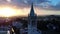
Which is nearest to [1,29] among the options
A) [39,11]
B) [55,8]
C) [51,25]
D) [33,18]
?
[33,18]

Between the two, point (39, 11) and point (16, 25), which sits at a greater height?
point (39, 11)

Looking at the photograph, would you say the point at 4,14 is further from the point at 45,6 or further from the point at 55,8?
the point at 55,8

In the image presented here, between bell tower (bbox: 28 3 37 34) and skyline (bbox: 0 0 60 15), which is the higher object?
skyline (bbox: 0 0 60 15)

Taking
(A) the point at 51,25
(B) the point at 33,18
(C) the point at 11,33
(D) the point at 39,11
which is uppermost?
(D) the point at 39,11

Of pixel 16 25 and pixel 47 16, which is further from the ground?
pixel 47 16

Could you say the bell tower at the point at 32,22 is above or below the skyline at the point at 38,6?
below

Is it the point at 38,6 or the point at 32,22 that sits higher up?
the point at 38,6

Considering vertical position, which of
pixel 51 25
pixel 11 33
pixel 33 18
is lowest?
pixel 11 33

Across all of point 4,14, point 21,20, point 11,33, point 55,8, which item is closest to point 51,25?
point 55,8

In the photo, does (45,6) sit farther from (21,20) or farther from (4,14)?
(4,14)

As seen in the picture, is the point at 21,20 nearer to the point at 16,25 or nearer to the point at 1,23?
the point at 16,25
